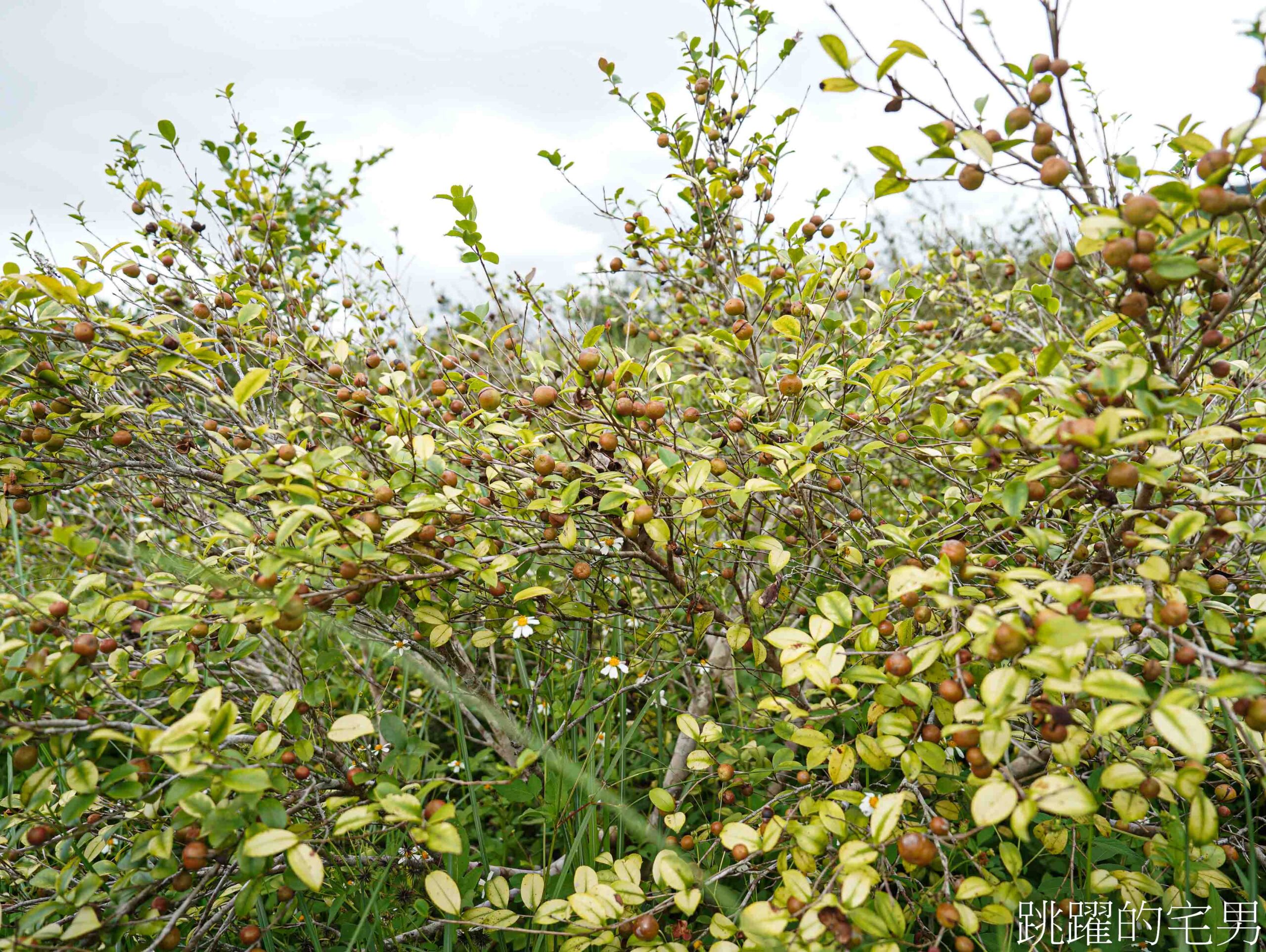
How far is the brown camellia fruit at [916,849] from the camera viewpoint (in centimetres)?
118

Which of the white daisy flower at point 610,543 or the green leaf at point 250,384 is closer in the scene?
the green leaf at point 250,384

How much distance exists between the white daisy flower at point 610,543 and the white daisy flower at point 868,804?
0.86m

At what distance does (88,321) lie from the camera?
67.2 inches

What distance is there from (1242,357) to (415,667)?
3.50m

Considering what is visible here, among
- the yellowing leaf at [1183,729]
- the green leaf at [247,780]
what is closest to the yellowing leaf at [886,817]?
the yellowing leaf at [1183,729]

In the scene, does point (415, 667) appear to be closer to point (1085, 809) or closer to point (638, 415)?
point (638, 415)

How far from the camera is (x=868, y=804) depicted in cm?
146

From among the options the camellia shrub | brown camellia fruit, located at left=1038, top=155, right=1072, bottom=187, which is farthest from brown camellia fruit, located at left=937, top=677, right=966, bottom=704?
brown camellia fruit, located at left=1038, top=155, right=1072, bottom=187

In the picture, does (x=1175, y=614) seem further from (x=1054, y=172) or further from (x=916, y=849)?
(x=1054, y=172)

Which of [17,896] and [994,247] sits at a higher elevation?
[994,247]

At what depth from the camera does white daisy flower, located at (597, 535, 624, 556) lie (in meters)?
1.94

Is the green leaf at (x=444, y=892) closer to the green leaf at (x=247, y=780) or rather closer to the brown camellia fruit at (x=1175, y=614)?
the green leaf at (x=247, y=780)

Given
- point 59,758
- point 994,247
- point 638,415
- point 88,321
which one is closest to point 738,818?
point 638,415

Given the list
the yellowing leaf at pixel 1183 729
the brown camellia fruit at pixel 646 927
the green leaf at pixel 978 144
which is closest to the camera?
the yellowing leaf at pixel 1183 729
